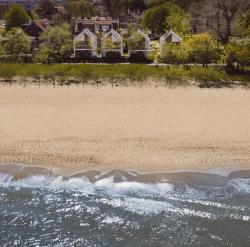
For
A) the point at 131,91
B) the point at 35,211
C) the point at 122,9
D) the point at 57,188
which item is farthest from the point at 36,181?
the point at 122,9

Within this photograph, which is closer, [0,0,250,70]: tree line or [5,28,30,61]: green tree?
[0,0,250,70]: tree line

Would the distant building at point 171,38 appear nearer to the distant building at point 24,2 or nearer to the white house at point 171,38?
the white house at point 171,38

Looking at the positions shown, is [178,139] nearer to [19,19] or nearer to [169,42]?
[169,42]

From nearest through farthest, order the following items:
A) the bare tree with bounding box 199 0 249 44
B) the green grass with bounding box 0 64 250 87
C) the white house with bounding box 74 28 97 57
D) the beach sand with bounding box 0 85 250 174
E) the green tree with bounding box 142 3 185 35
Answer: the beach sand with bounding box 0 85 250 174 → the green grass with bounding box 0 64 250 87 → the white house with bounding box 74 28 97 57 → the bare tree with bounding box 199 0 249 44 → the green tree with bounding box 142 3 185 35

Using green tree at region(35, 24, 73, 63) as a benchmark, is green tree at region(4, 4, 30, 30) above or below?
above

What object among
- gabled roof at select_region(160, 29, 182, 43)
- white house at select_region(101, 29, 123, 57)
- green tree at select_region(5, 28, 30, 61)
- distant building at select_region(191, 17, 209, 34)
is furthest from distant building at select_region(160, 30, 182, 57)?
green tree at select_region(5, 28, 30, 61)

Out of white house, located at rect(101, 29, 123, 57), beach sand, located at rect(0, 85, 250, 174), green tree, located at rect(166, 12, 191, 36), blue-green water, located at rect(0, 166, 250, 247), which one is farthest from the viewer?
green tree, located at rect(166, 12, 191, 36)

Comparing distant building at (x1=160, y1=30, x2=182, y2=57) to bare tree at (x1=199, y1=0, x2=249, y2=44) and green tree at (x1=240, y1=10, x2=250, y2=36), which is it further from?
green tree at (x1=240, y1=10, x2=250, y2=36)
